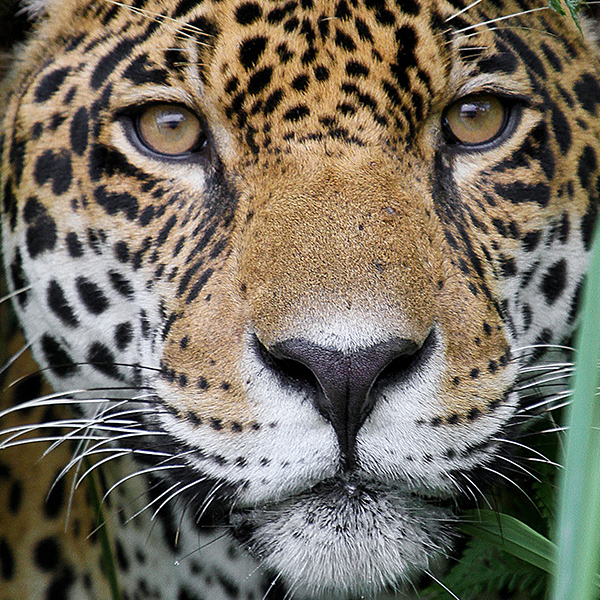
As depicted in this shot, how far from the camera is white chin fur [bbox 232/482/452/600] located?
7.48ft

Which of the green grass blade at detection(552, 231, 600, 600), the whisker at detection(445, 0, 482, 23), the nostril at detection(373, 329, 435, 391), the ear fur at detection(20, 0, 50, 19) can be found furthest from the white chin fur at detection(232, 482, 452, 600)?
the ear fur at detection(20, 0, 50, 19)

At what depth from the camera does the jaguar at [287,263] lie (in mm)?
2193

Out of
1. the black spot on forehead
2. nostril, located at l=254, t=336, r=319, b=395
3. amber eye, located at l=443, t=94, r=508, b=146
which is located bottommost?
nostril, located at l=254, t=336, r=319, b=395

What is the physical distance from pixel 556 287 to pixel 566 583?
5.45 ft

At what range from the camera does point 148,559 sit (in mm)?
3252

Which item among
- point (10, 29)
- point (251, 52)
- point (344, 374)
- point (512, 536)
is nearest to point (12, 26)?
point (10, 29)

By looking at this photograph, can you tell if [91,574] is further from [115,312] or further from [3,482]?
[115,312]

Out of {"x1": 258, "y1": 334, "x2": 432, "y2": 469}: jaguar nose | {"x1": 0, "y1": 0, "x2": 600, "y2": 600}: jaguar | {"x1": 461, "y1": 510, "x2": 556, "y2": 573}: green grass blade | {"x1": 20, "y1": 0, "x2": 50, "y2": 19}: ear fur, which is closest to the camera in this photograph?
{"x1": 258, "y1": 334, "x2": 432, "y2": 469}: jaguar nose

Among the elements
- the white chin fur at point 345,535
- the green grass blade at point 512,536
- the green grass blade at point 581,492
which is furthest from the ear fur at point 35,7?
the green grass blade at point 581,492

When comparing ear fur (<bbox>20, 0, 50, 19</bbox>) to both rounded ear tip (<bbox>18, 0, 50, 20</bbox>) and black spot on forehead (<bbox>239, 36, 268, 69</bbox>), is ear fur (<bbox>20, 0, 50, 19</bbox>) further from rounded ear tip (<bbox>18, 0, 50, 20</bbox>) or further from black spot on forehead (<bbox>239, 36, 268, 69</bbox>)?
black spot on forehead (<bbox>239, 36, 268, 69</bbox>)

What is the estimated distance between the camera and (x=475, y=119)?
2.83m

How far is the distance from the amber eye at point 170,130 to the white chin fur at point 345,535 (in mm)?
1185

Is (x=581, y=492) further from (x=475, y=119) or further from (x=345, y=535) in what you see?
(x=475, y=119)

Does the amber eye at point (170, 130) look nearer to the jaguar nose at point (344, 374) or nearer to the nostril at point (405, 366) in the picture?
the jaguar nose at point (344, 374)
